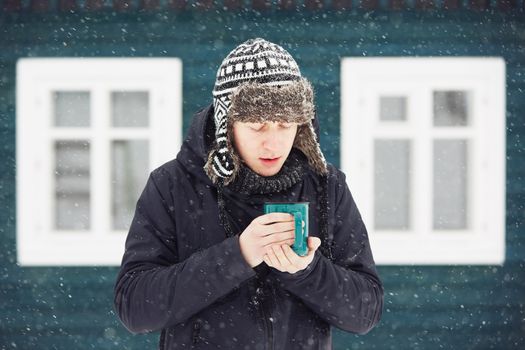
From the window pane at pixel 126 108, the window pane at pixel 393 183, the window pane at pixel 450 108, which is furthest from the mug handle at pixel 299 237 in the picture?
the window pane at pixel 450 108

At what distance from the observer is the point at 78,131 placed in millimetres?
5621

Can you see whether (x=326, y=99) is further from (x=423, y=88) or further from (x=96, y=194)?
(x=96, y=194)

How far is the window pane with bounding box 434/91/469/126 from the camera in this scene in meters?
8.49

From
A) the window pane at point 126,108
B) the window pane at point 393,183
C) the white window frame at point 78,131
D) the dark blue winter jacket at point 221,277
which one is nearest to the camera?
the dark blue winter jacket at point 221,277

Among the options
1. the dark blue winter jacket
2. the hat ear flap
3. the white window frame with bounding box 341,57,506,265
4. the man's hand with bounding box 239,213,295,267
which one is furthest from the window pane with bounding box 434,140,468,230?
the man's hand with bounding box 239,213,295,267

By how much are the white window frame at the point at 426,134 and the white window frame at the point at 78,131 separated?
52.9 inches

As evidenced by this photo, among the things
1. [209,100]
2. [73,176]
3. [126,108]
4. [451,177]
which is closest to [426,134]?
[209,100]

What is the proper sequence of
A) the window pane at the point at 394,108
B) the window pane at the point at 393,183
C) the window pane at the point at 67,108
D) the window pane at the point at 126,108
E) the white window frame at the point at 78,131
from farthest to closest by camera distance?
the window pane at the point at 394,108, the window pane at the point at 393,183, the window pane at the point at 126,108, the window pane at the point at 67,108, the white window frame at the point at 78,131

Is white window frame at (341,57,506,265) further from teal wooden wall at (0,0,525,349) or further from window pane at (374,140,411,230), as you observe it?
window pane at (374,140,411,230)

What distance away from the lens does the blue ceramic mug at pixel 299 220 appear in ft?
6.12

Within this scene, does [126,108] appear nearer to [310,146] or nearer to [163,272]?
[310,146]

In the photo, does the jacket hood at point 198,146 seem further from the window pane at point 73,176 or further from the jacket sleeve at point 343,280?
the window pane at point 73,176

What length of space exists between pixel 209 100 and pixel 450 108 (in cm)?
386

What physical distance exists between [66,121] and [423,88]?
111 inches
